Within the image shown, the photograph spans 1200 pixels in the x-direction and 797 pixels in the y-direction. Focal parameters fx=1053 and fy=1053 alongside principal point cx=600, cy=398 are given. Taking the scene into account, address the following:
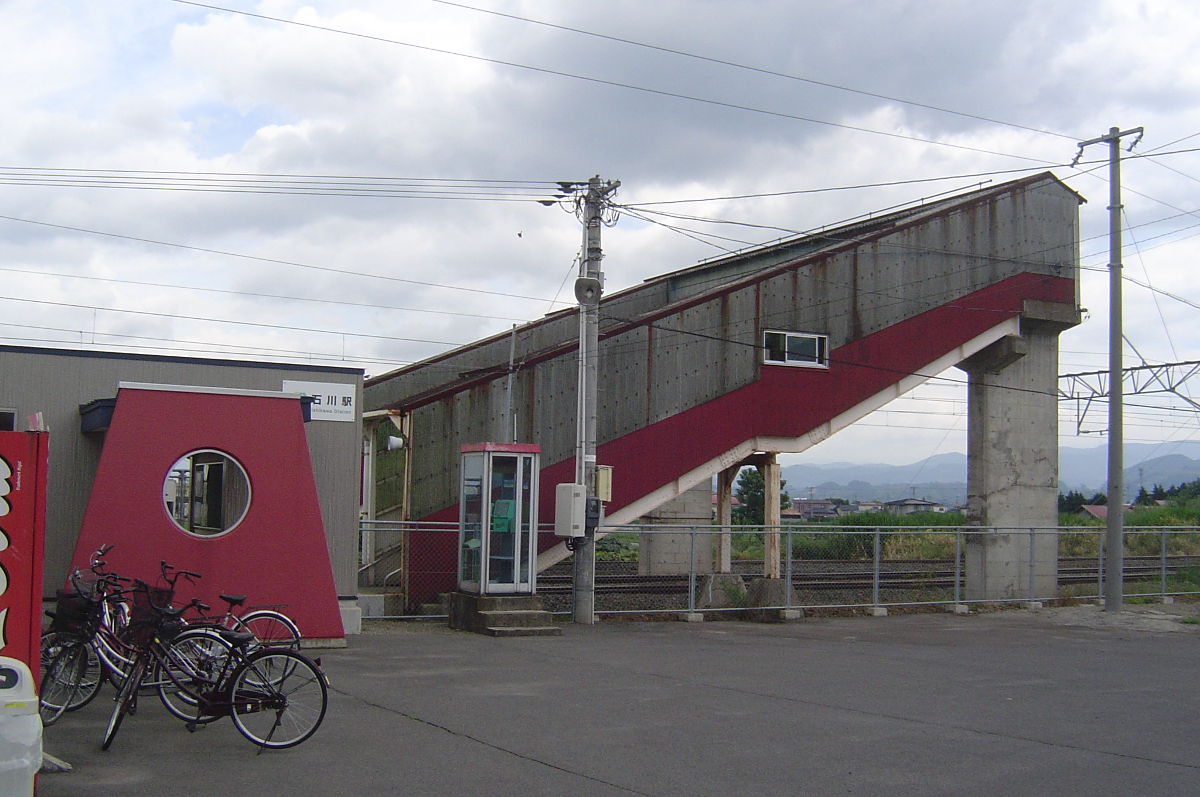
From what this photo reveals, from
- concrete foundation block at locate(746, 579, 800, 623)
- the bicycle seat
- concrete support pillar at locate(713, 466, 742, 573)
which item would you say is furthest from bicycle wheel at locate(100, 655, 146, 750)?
concrete support pillar at locate(713, 466, 742, 573)

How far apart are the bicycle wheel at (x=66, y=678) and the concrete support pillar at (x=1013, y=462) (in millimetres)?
19811

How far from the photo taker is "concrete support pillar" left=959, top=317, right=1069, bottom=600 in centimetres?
2405

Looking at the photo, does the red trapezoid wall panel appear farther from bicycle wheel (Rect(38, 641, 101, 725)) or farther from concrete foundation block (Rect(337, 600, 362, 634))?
bicycle wheel (Rect(38, 641, 101, 725))

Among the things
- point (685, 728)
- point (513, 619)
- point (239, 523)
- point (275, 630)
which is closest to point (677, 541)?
point (513, 619)

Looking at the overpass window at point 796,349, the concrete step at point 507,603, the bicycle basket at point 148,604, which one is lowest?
the concrete step at point 507,603

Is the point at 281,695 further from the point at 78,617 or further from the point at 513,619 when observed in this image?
the point at 513,619

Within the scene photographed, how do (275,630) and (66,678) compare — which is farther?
(275,630)

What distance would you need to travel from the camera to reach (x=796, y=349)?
71.5ft

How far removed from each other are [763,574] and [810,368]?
18.6ft

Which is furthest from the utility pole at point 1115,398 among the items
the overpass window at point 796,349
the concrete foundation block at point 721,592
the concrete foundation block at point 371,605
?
the concrete foundation block at point 371,605

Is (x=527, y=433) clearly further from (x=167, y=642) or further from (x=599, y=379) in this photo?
(x=167, y=642)

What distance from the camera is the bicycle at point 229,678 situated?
7855 mm

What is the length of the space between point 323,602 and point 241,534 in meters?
1.33

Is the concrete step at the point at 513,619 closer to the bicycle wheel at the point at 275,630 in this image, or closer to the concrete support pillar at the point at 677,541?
the bicycle wheel at the point at 275,630
